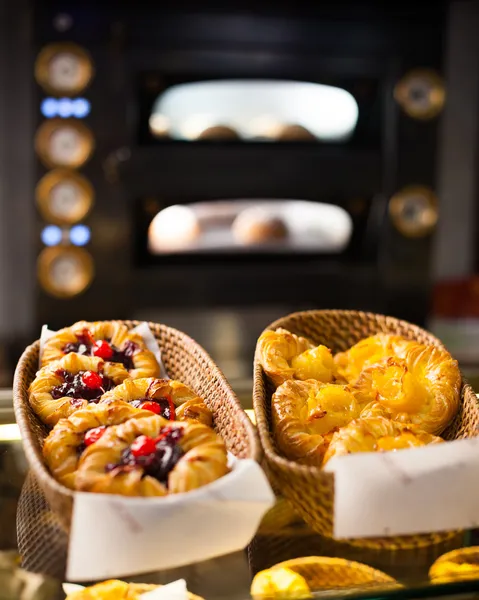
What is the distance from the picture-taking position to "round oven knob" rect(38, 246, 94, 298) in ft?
9.55

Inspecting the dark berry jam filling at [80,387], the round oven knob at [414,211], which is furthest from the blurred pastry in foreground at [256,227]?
the dark berry jam filling at [80,387]

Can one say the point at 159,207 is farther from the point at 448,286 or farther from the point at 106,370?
the point at 106,370

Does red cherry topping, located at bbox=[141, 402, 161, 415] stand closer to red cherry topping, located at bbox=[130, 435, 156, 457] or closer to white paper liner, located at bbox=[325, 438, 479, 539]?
red cherry topping, located at bbox=[130, 435, 156, 457]

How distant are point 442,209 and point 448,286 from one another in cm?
45

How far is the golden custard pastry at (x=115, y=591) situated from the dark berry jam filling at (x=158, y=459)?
0.12 m

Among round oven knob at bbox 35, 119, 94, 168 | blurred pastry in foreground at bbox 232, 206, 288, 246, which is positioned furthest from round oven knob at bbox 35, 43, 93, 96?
blurred pastry in foreground at bbox 232, 206, 288, 246

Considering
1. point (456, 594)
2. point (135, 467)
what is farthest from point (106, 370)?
point (456, 594)

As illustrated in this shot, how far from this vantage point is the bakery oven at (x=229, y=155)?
284 centimetres

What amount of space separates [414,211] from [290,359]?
220 cm

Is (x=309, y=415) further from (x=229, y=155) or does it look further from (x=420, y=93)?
(x=420, y=93)

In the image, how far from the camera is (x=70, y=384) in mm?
1034

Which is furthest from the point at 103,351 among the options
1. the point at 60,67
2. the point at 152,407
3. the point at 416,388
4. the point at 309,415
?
the point at 60,67

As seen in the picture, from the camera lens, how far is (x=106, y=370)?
1.07 metres

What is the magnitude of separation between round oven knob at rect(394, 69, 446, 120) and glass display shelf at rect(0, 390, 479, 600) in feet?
8.14
